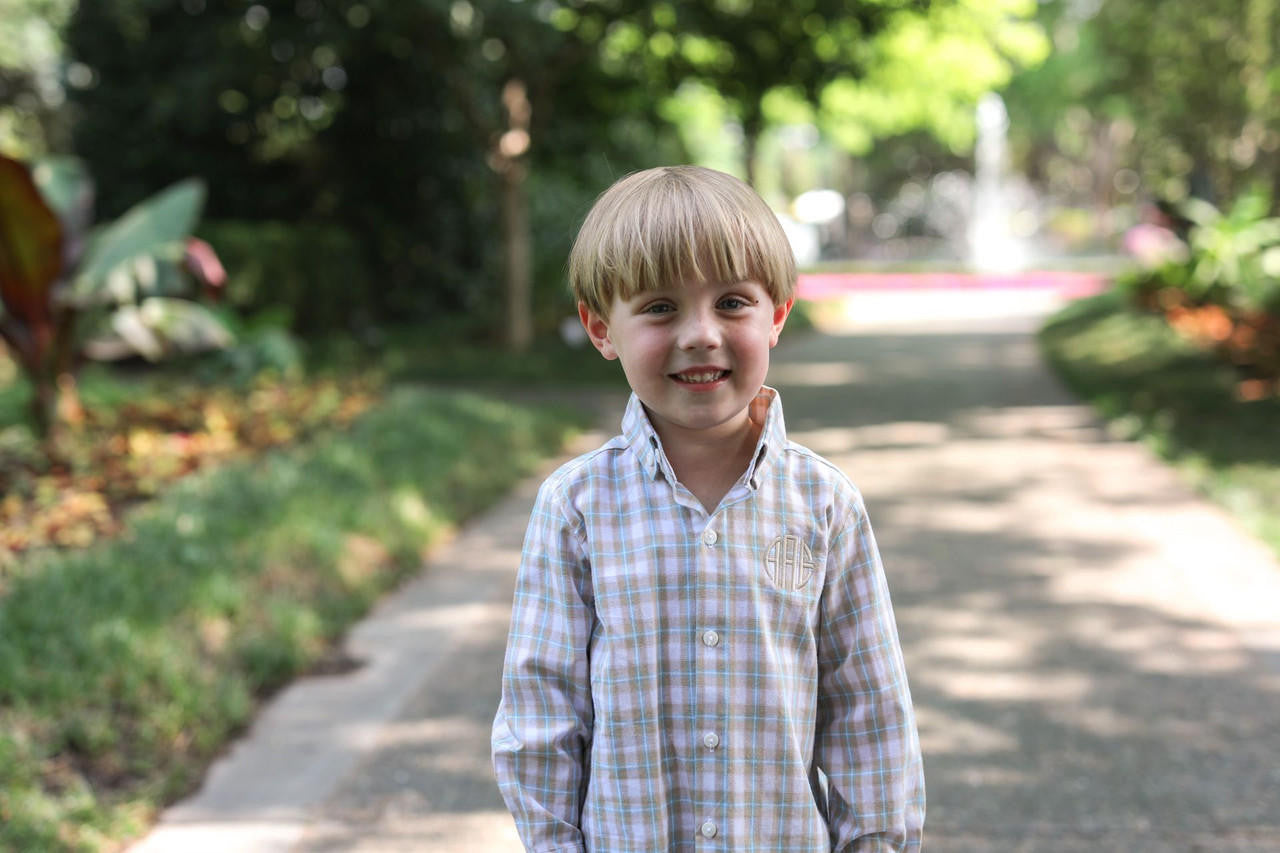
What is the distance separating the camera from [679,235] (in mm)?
1660

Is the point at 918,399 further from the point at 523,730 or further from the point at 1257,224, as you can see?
the point at 523,730

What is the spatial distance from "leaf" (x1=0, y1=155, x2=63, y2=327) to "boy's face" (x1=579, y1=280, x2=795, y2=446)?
17.8 ft

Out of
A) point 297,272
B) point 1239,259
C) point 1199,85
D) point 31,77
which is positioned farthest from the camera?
point 31,77

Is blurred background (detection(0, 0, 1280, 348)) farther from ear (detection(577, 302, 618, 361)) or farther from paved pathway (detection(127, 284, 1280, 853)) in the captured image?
ear (detection(577, 302, 618, 361))

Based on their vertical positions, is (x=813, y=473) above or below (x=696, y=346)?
below

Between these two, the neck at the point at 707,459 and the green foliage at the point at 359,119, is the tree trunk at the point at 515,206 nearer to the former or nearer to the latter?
the green foliage at the point at 359,119

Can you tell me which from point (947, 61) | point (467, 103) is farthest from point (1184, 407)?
point (947, 61)

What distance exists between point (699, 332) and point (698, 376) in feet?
0.24

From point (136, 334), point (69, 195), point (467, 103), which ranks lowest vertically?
point (136, 334)

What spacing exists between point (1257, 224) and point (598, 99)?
23.8 feet

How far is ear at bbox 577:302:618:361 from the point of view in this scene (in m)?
1.84

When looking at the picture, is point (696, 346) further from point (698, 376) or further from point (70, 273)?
point (70, 273)

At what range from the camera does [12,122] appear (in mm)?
21891

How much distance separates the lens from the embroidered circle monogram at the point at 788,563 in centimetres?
178
